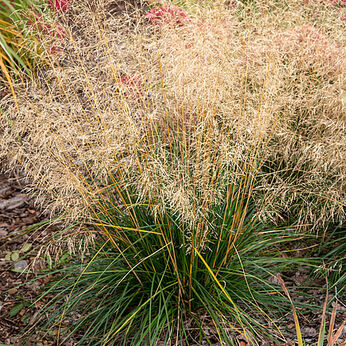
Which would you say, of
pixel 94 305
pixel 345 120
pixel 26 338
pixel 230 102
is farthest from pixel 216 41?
pixel 26 338

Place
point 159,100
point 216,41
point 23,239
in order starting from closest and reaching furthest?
point 216,41
point 159,100
point 23,239

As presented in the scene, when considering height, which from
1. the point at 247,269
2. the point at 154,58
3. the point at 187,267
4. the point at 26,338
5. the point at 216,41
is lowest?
the point at 26,338

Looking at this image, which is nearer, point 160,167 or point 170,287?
point 160,167

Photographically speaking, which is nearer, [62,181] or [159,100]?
[62,181]

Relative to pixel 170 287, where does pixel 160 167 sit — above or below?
above

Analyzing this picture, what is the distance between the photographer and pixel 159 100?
231 centimetres

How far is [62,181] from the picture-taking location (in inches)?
75.4

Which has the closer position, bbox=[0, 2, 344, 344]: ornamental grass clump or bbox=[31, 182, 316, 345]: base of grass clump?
bbox=[0, 2, 344, 344]: ornamental grass clump

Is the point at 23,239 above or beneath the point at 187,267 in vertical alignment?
beneath

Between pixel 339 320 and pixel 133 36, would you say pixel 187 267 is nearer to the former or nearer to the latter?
pixel 339 320

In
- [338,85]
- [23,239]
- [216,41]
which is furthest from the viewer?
[23,239]

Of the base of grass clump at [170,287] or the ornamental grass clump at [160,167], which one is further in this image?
the base of grass clump at [170,287]

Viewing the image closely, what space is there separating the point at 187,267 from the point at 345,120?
162 cm

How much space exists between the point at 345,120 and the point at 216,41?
1.29 metres
